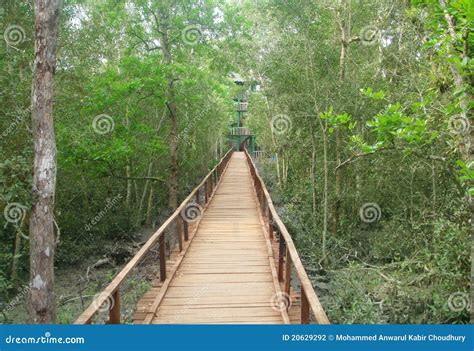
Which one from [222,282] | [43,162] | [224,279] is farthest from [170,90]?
[222,282]

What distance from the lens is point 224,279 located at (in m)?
6.47

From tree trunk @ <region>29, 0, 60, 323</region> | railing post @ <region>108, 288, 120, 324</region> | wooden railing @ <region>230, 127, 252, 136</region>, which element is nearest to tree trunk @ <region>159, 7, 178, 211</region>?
tree trunk @ <region>29, 0, 60, 323</region>

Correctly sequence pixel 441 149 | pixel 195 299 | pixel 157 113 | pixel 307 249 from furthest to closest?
1. pixel 157 113
2. pixel 307 249
3. pixel 441 149
4. pixel 195 299

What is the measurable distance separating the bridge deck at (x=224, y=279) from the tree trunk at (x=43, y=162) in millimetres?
1900

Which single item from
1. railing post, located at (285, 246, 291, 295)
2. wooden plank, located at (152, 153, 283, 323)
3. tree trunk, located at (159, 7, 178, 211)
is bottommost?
wooden plank, located at (152, 153, 283, 323)

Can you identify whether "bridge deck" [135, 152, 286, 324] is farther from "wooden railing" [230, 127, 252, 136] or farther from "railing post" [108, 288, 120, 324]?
"wooden railing" [230, 127, 252, 136]

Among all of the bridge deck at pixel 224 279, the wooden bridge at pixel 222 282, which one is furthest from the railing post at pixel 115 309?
the bridge deck at pixel 224 279

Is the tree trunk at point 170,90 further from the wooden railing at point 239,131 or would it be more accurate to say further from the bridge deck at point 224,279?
the wooden railing at point 239,131

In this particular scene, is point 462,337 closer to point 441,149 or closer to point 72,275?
point 441,149

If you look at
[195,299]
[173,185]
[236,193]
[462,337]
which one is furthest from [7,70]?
[462,337]

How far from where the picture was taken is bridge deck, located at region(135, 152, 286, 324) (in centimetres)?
512

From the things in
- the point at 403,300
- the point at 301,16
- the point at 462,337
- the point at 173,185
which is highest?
the point at 301,16

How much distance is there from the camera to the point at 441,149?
30.9 feet

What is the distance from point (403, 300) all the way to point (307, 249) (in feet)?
18.3
